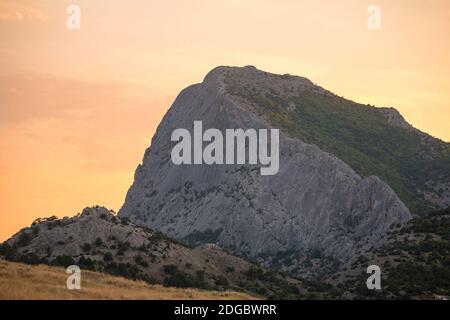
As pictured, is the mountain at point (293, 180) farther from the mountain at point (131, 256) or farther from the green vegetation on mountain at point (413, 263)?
the mountain at point (131, 256)

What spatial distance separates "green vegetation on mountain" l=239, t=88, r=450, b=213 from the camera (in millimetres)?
152000

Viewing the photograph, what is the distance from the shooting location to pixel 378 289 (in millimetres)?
75438

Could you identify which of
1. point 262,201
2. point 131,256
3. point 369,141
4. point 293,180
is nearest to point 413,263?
point 131,256

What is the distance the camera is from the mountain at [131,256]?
6688 cm

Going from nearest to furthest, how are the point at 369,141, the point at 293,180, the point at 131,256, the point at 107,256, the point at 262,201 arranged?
the point at 107,256 → the point at 131,256 → the point at 262,201 → the point at 293,180 → the point at 369,141

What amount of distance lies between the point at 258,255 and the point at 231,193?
2015cm

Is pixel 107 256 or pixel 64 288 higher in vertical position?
pixel 107 256

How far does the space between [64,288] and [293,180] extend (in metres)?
102

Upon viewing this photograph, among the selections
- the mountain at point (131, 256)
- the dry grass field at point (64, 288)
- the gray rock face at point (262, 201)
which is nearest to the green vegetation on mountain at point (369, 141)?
the gray rock face at point (262, 201)

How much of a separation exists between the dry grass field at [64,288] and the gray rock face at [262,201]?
67.3m

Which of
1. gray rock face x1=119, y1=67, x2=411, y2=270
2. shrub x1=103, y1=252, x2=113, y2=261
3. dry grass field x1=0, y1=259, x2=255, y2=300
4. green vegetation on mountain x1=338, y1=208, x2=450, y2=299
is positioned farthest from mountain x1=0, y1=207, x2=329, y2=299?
gray rock face x1=119, y1=67, x2=411, y2=270

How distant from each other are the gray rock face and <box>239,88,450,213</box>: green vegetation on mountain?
1046 centimetres

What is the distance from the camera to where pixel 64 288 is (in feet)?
147

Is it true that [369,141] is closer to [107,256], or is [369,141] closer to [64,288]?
[107,256]
